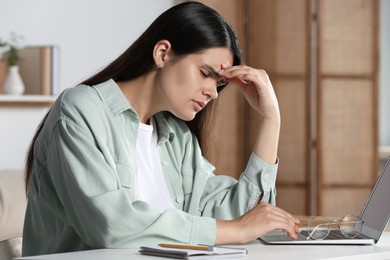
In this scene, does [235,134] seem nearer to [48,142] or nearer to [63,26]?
[63,26]

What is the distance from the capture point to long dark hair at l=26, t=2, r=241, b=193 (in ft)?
7.42

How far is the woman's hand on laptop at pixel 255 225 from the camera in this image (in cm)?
202

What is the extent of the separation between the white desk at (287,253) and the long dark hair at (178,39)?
0.52 meters

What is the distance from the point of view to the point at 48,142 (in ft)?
6.91

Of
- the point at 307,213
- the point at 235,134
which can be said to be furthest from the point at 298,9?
the point at 307,213

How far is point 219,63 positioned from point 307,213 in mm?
3529

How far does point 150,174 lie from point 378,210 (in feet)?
2.01

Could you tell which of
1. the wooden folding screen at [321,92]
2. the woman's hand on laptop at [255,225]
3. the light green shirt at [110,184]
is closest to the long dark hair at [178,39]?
the light green shirt at [110,184]

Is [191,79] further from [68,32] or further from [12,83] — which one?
[68,32]

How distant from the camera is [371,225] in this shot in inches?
86.0

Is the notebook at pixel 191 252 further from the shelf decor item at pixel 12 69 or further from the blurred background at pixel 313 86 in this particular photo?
the blurred background at pixel 313 86

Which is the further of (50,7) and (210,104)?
(50,7)

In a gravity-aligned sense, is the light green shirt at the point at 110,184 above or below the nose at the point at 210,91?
below

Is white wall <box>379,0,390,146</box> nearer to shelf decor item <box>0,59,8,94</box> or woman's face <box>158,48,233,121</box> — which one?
shelf decor item <box>0,59,8,94</box>
